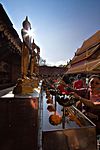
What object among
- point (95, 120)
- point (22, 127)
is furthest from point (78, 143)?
point (95, 120)

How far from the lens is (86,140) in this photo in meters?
1.44

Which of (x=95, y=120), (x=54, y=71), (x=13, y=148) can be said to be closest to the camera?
(x=13, y=148)

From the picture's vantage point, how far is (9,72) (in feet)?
20.0

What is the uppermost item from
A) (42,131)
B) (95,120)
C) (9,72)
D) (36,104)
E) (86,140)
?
(9,72)

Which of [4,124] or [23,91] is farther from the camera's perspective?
[23,91]

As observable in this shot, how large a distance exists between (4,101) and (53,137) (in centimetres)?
60

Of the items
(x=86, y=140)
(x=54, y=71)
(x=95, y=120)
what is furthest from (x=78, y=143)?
(x=54, y=71)

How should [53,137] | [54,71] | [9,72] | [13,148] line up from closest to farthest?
[13,148] → [53,137] → [9,72] → [54,71]

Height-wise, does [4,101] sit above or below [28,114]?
above

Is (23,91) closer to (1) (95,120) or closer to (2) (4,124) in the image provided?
(2) (4,124)

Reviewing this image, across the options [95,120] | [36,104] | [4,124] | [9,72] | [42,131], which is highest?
[9,72]

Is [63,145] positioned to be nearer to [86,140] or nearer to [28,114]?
[86,140]

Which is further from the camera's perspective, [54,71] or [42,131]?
[54,71]

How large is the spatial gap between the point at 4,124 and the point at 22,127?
0.53 feet
